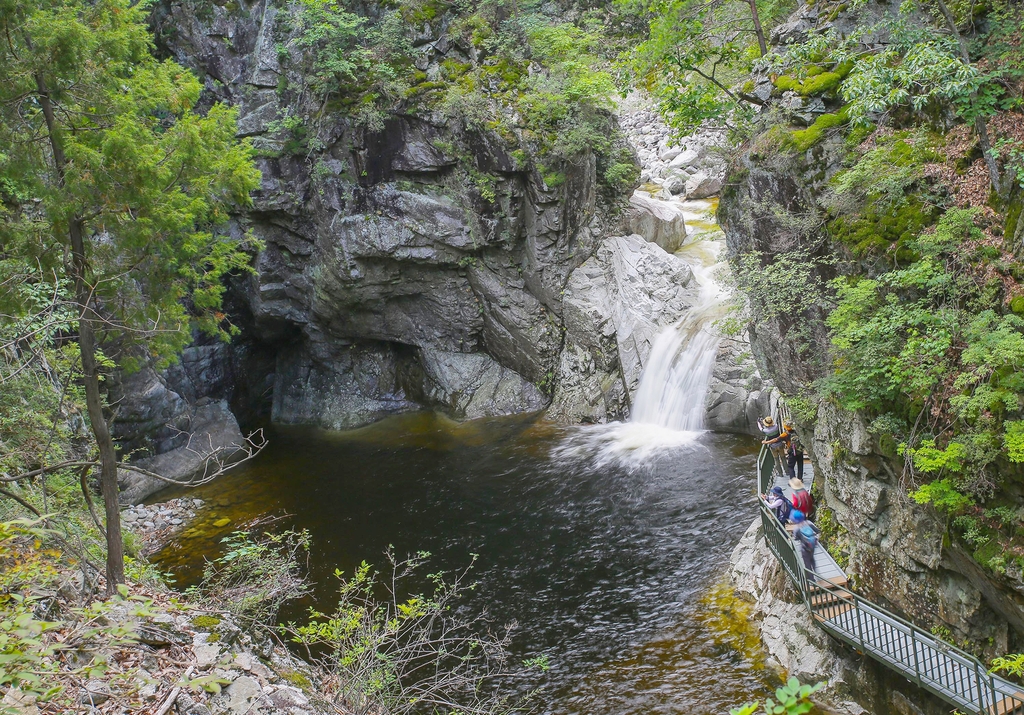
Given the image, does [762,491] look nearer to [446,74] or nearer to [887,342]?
[887,342]

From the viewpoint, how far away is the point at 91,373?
26.9 ft

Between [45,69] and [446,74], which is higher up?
[446,74]

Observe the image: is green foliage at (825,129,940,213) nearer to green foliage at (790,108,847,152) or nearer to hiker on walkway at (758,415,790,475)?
green foliage at (790,108,847,152)

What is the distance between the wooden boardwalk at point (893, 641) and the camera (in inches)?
282

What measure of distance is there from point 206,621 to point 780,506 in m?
9.05

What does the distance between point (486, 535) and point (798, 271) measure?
32.2 ft

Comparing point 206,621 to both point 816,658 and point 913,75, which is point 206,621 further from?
point 913,75

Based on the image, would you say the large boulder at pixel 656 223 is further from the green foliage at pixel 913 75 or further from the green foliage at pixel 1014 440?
the green foliage at pixel 1014 440

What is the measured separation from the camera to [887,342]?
28.6 feet

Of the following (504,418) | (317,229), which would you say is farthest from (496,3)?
(504,418)

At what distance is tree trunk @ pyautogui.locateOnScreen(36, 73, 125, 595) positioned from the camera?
7.97 meters

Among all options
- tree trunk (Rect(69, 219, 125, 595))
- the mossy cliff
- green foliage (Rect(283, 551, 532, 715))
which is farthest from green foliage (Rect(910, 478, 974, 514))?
the mossy cliff

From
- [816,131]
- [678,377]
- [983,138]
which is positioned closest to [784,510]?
[983,138]

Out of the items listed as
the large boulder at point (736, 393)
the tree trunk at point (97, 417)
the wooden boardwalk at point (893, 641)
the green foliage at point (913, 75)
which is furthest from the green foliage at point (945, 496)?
the large boulder at point (736, 393)
